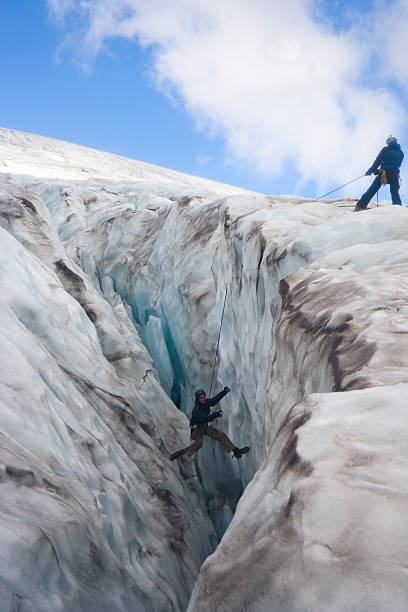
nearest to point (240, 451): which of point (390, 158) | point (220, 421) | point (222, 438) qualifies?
point (222, 438)

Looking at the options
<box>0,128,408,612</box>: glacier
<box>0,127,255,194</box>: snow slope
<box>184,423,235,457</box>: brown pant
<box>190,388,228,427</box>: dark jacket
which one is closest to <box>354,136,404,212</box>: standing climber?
→ <box>0,128,408,612</box>: glacier

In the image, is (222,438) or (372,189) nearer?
(222,438)

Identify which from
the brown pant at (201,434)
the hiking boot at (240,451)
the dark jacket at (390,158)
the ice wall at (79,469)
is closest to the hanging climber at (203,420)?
the brown pant at (201,434)

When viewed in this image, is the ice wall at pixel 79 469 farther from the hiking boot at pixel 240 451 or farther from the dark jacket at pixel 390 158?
the dark jacket at pixel 390 158

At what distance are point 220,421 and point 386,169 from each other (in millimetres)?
4187

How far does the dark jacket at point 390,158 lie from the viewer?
646 cm

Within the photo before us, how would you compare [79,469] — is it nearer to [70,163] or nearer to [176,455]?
[176,455]

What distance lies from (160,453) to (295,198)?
4.72 metres

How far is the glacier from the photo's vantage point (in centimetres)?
142

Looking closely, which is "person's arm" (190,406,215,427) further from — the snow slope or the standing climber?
the snow slope

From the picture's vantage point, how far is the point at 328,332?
9.68 feet

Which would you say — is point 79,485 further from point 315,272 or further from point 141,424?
point 141,424

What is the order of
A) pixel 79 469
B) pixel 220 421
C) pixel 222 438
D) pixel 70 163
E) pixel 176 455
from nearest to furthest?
1. pixel 79 469
2. pixel 176 455
3. pixel 222 438
4. pixel 220 421
5. pixel 70 163

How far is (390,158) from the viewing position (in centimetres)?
646
